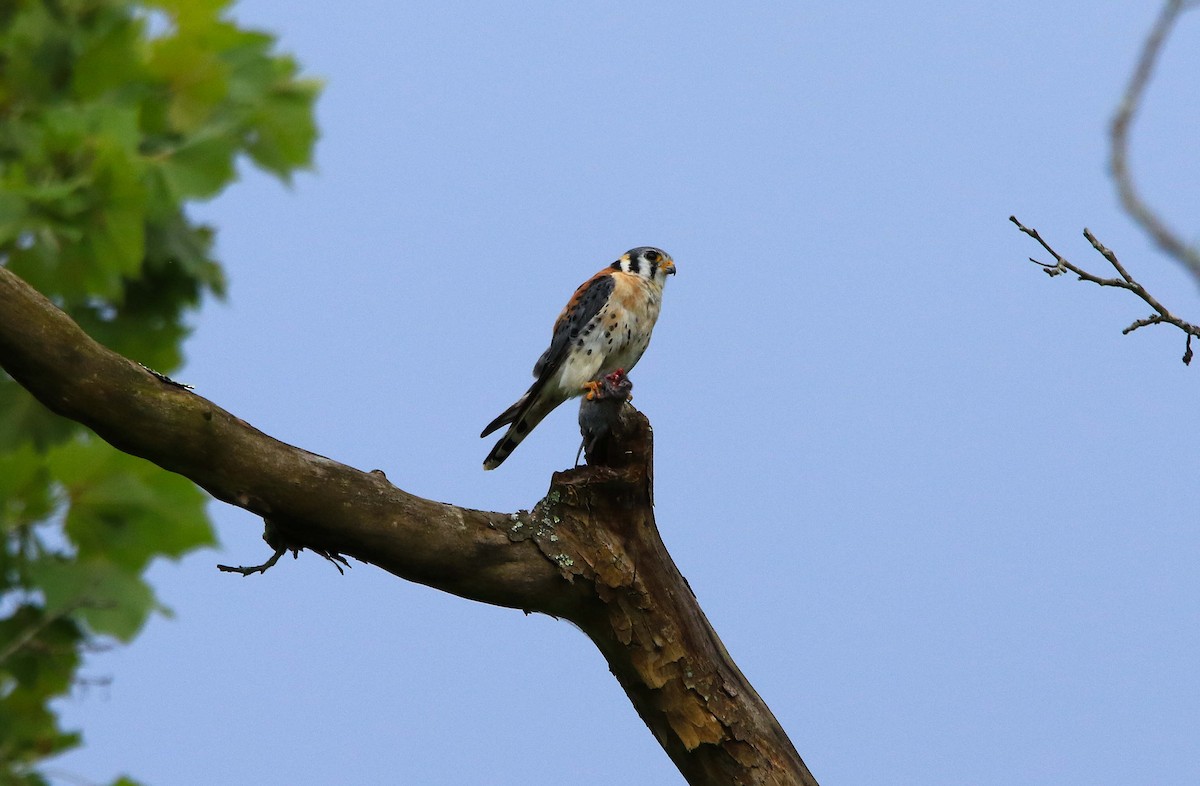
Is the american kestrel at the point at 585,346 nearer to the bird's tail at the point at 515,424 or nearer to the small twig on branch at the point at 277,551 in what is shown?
the bird's tail at the point at 515,424

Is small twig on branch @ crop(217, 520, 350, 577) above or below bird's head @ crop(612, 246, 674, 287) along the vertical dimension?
below

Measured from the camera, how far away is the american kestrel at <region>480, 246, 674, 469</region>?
396 cm

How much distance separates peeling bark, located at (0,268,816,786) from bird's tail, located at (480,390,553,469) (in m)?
1.18

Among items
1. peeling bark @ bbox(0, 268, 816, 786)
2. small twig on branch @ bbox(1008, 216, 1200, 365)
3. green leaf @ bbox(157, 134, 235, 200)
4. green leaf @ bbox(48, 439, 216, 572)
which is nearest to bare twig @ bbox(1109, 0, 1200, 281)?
small twig on branch @ bbox(1008, 216, 1200, 365)

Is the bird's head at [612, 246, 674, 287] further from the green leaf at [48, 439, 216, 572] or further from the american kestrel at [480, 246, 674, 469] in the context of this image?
the green leaf at [48, 439, 216, 572]

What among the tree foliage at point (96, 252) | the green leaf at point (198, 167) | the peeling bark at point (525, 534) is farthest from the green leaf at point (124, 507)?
the peeling bark at point (525, 534)

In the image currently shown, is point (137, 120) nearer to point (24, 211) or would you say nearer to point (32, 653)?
point (24, 211)

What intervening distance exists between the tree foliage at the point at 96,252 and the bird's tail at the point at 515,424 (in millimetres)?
1038

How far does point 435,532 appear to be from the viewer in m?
2.46

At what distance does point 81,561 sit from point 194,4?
6.65 feet

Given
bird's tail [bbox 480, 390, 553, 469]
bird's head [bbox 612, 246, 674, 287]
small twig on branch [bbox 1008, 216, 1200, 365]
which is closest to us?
small twig on branch [bbox 1008, 216, 1200, 365]

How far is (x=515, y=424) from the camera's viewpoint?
4055 mm

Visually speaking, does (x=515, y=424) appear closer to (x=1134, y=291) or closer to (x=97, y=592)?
(x=97, y=592)

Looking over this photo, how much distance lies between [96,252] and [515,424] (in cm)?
151
